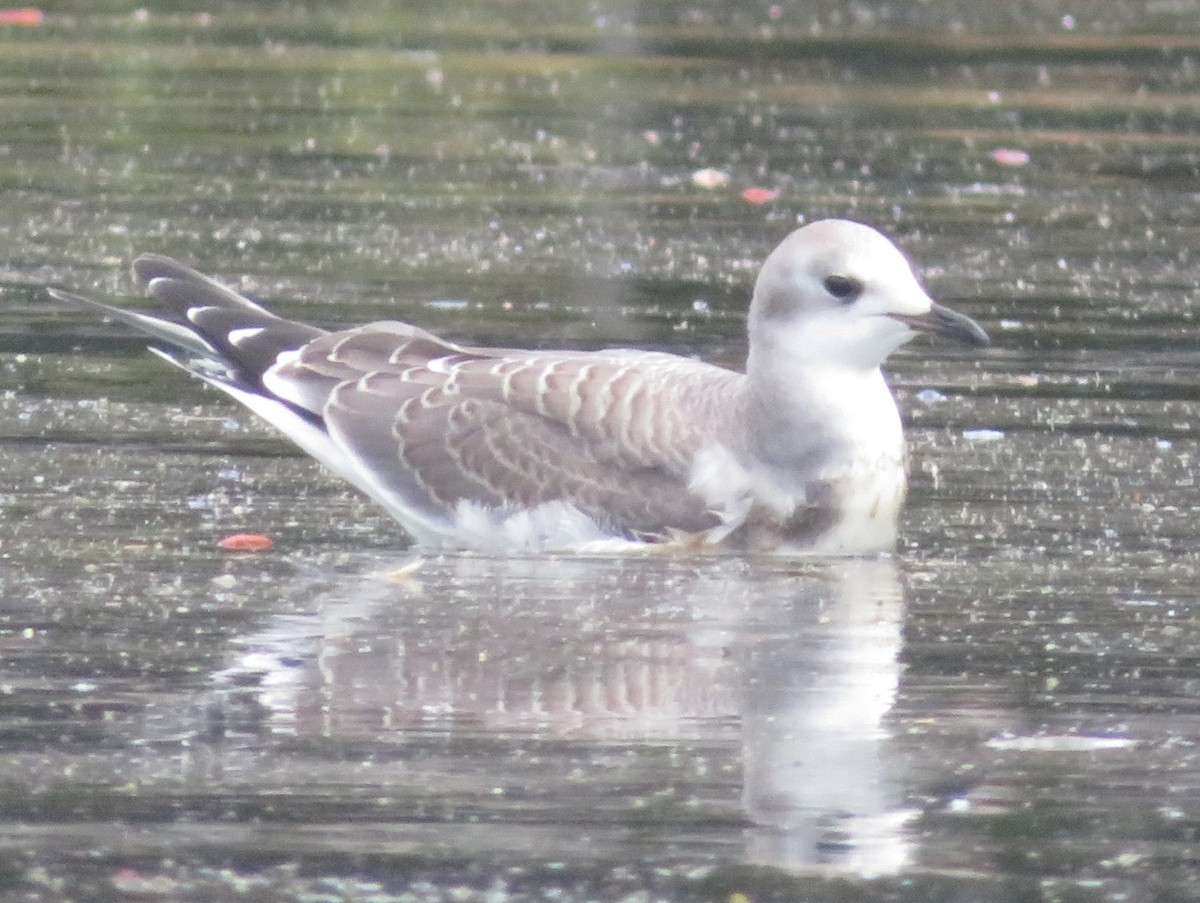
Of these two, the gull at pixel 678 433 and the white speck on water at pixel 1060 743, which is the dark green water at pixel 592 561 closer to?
the white speck on water at pixel 1060 743

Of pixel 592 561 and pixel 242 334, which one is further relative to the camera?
pixel 242 334

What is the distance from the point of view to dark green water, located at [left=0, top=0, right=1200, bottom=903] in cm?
577

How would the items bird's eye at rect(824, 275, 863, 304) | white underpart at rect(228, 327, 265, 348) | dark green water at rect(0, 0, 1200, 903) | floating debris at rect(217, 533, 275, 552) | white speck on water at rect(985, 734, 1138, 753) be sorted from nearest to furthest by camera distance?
dark green water at rect(0, 0, 1200, 903), white speck on water at rect(985, 734, 1138, 753), floating debris at rect(217, 533, 275, 552), bird's eye at rect(824, 275, 863, 304), white underpart at rect(228, 327, 265, 348)

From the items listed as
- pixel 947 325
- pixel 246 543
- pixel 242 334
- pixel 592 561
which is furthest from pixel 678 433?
pixel 242 334

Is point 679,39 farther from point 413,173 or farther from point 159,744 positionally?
point 159,744

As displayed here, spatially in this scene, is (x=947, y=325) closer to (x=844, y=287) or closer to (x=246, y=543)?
(x=844, y=287)

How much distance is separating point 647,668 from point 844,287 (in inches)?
75.1

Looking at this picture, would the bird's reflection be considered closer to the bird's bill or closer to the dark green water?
the dark green water

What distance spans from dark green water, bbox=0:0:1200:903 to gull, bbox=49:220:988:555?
0.16 m

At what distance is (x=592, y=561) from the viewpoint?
328 inches

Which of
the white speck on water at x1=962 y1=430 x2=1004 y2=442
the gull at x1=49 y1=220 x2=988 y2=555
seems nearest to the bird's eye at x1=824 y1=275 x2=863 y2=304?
the gull at x1=49 y1=220 x2=988 y2=555

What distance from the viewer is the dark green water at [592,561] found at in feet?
18.9

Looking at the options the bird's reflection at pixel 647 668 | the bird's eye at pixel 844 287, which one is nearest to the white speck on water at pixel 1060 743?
the bird's reflection at pixel 647 668

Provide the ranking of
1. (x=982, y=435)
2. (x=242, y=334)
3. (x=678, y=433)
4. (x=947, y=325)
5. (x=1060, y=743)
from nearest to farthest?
1. (x=1060, y=743)
2. (x=947, y=325)
3. (x=678, y=433)
4. (x=242, y=334)
5. (x=982, y=435)
